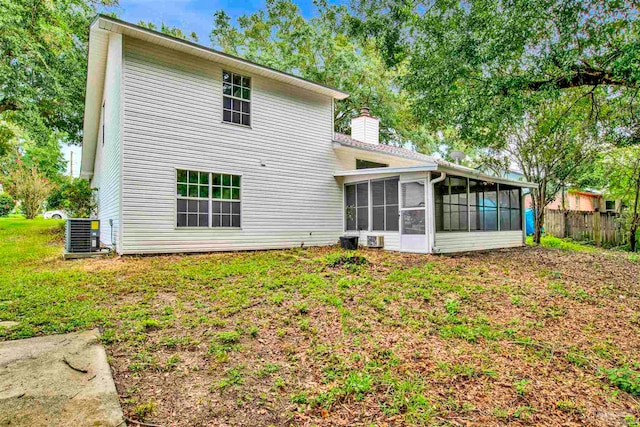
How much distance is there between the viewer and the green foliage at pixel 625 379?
8.64 ft

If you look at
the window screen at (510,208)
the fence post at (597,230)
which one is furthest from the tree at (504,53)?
the fence post at (597,230)

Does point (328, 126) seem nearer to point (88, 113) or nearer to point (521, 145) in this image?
point (521, 145)

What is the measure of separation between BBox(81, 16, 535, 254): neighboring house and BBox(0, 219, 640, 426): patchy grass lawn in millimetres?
2408

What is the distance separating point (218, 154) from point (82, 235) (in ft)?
11.9

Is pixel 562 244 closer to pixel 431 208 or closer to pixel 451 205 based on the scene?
pixel 451 205

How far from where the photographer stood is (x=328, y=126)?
11.2m

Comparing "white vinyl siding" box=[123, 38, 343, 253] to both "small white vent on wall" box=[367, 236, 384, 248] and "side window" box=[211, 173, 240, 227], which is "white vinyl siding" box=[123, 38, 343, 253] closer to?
"side window" box=[211, 173, 240, 227]

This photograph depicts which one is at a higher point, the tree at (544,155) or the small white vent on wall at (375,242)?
the tree at (544,155)

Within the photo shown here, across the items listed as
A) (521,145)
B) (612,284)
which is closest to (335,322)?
(612,284)

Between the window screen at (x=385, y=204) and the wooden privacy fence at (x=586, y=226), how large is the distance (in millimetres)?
8701

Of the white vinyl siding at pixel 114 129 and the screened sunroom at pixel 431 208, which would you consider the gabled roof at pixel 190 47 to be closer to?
the white vinyl siding at pixel 114 129

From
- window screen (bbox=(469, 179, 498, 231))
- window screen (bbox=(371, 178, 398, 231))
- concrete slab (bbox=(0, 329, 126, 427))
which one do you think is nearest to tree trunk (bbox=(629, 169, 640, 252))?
window screen (bbox=(469, 179, 498, 231))

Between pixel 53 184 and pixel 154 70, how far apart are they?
739 inches

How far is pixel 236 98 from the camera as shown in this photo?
30.6 feet
